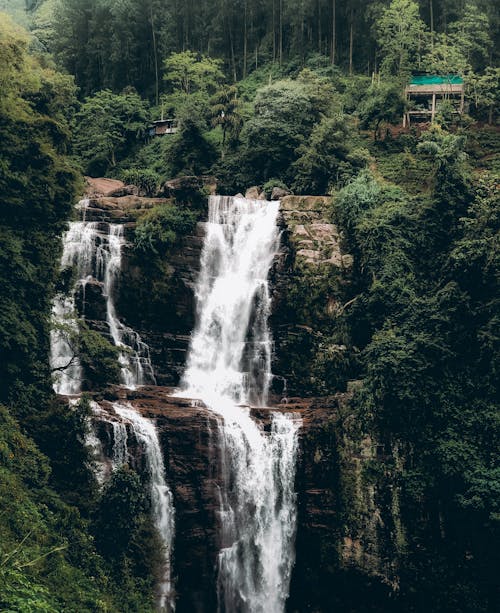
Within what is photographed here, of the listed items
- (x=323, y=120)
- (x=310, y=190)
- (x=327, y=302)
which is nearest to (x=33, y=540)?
(x=327, y=302)

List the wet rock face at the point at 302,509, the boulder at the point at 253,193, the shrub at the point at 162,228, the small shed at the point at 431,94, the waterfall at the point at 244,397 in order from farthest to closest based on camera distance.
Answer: the small shed at the point at 431,94
the boulder at the point at 253,193
the shrub at the point at 162,228
the waterfall at the point at 244,397
the wet rock face at the point at 302,509

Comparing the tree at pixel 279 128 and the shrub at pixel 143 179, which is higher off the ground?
the tree at pixel 279 128

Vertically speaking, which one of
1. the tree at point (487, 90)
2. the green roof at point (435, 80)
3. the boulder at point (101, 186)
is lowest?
the boulder at point (101, 186)

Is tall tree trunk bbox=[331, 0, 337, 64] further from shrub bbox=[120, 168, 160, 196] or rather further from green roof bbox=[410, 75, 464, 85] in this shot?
shrub bbox=[120, 168, 160, 196]

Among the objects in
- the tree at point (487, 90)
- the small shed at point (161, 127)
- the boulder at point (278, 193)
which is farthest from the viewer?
the small shed at point (161, 127)

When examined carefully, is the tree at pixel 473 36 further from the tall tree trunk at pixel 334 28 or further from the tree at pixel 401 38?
the tall tree trunk at pixel 334 28

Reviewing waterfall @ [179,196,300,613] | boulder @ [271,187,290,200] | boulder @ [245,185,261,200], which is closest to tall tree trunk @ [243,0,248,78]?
boulder @ [245,185,261,200]

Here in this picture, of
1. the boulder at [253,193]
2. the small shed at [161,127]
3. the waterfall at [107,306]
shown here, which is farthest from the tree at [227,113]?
the waterfall at [107,306]
